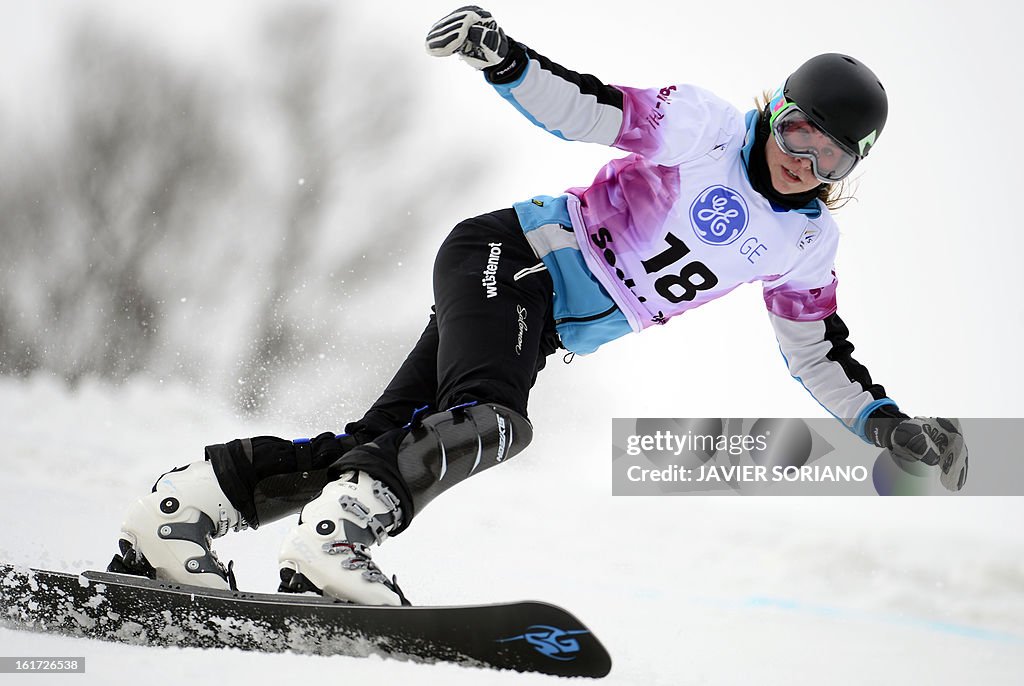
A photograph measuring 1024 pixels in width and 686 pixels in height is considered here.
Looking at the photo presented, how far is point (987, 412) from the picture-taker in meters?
5.18

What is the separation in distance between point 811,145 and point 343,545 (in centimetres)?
136

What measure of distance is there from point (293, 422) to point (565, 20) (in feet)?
12.0

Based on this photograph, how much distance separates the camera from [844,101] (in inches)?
77.6

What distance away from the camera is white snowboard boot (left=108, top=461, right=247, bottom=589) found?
5.69 feet

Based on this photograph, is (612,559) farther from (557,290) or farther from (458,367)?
(458,367)

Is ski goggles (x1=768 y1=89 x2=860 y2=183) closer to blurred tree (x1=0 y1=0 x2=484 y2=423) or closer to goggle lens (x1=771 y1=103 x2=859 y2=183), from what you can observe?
goggle lens (x1=771 y1=103 x2=859 y2=183)

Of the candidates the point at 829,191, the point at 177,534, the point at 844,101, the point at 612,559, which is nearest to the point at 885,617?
the point at 612,559

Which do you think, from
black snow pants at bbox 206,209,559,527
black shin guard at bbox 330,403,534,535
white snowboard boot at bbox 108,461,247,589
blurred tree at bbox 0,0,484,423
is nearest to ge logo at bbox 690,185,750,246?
black snow pants at bbox 206,209,559,527

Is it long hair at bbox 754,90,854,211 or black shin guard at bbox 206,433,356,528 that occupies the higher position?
long hair at bbox 754,90,854,211

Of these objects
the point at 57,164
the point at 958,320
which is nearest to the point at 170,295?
the point at 57,164

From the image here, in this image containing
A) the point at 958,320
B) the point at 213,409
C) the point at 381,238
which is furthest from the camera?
the point at 381,238

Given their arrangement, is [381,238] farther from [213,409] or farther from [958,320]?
[958,320]

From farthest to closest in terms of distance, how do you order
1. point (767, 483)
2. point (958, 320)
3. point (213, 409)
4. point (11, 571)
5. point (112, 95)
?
1. point (112, 95)
2. point (958, 320)
3. point (213, 409)
4. point (767, 483)
5. point (11, 571)

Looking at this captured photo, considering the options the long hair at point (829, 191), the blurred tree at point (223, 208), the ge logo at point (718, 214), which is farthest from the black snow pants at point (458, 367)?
the blurred tree at point (223, 208)
